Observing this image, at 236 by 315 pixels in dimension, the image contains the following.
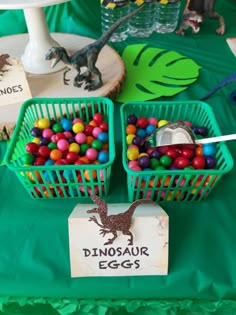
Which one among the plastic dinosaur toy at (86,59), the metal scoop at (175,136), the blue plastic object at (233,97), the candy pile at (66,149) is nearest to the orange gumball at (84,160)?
the candy pile at (66,149)

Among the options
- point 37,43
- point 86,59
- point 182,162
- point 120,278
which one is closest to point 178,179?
point 182,162

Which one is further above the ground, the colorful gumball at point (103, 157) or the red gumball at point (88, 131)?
the colorful gumball at point (103, 157)

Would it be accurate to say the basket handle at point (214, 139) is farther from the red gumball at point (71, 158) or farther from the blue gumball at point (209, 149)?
the red gumball at point (71, 158)

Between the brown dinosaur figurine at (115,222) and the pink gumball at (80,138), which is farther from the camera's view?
the pink gumball at (80,138)

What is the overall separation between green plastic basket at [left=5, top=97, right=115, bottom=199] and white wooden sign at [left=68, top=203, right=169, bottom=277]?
6cm

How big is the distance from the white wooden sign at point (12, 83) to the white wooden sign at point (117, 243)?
31cm

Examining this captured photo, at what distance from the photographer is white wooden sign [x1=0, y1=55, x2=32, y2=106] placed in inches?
25.1

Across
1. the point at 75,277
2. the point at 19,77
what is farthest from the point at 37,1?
the point at 75,277

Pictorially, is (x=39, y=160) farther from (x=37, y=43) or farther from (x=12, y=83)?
(x=37, y=43)

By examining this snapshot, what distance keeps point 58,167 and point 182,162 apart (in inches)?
6.8

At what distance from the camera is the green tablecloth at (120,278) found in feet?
1.51

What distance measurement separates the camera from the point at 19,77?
2.12 ft

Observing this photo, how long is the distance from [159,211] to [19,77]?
37cm

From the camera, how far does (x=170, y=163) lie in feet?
1.68
